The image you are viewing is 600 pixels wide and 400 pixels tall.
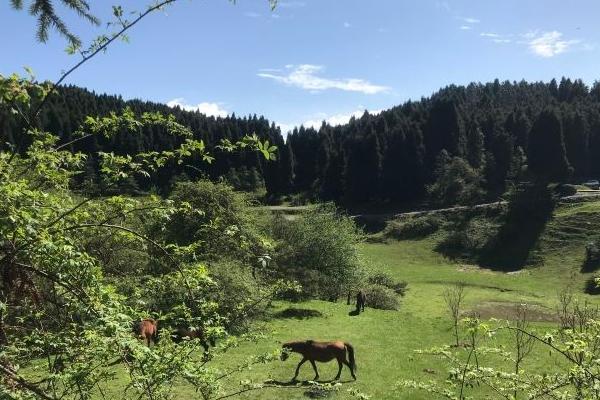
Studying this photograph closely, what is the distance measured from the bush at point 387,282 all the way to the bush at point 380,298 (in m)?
4.03

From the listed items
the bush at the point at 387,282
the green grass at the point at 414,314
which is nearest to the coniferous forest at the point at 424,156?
the green grass at the point at 414,314

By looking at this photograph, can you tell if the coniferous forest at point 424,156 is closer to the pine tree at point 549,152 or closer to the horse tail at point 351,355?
the pine tree at point 549,152

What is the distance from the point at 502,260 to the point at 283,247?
44.6 meters

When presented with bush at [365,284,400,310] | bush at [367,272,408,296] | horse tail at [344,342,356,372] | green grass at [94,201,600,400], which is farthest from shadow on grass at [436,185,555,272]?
horse tail at [344,342,356,372]

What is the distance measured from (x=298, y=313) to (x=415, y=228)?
5508 centimetres

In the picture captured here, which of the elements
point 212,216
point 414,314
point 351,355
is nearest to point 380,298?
point 414,314

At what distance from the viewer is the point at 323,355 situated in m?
A: 22.0

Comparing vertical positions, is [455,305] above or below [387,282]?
above

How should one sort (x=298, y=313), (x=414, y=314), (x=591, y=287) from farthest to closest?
(x=591, y=287)
(x=414, y=314)
(x=298, y=313)

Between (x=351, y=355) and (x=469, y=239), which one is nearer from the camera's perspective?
(x=351, y=355)

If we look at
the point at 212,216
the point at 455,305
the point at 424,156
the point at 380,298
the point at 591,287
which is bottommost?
the point at 591,287

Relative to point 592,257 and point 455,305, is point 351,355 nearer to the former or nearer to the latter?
point 455,305

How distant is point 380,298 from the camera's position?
1852 inches

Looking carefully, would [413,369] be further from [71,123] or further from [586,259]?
[71,123]
